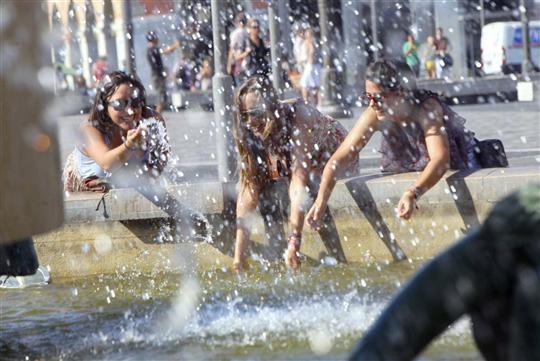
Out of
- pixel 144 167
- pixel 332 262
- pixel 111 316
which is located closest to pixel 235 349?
pixel 111 316

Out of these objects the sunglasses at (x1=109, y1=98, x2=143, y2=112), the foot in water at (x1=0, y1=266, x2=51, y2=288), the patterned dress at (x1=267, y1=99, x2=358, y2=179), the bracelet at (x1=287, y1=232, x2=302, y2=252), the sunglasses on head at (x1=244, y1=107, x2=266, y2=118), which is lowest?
the foot in water at (x1=0, y1=266, x2=51, y2=288)

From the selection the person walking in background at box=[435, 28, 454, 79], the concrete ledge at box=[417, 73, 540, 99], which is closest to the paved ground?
the concrete ledge at box=[417, 73, 540, 99]

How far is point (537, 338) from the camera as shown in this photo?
5.90 ft

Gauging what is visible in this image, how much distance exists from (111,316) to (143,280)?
750 mm

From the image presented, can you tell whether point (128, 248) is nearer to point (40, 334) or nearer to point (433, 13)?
point (40, 334)

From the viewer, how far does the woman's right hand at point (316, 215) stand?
255 inches

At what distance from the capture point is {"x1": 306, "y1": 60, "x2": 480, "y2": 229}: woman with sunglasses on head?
6.41 metres

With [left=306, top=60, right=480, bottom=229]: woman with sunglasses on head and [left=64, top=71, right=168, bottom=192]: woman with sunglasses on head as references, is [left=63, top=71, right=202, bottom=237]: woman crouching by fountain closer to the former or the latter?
[left=64, top=71, right=168, bottom=192]: woman with sunglasses on head

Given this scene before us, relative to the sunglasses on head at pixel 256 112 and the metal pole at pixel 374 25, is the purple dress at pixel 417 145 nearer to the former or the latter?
the sunglasses on head at pixel 256 112

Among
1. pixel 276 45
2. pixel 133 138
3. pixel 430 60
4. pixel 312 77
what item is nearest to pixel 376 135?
pixel 276 45

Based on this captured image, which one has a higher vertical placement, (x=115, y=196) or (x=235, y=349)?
(x=115, y=196)

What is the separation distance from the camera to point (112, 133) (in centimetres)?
734

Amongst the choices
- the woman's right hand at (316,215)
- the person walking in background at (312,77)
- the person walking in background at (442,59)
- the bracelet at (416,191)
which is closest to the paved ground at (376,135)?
the person walking in background at (312,77)

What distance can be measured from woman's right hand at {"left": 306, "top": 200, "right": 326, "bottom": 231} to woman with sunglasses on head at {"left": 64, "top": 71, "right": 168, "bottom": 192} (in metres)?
1.17
